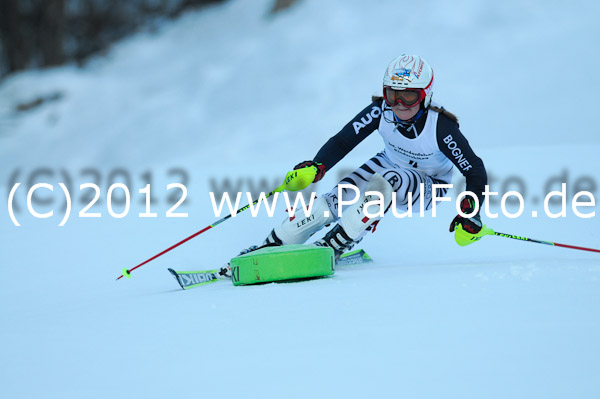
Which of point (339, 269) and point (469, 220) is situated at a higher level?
point (469, 220)

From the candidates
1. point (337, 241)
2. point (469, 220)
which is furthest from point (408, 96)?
point (337, 241)

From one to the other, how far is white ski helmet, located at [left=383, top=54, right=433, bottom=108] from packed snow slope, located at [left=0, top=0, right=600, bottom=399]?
1.00 metres

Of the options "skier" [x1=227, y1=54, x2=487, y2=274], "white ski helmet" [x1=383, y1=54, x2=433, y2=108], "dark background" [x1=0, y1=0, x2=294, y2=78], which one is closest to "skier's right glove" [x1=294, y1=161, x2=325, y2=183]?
"skier" [x1=227, y1=54, x2=487, y2=274]

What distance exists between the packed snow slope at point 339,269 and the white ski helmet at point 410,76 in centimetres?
100

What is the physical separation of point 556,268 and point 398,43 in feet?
34.3

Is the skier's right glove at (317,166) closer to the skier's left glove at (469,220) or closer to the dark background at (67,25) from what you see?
the skier's left glove at (469,220)

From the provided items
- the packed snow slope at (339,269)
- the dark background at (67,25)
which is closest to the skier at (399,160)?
the packed snow slope at (339,269)

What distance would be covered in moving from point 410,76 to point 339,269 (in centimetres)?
132

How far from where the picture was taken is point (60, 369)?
2.48 meters

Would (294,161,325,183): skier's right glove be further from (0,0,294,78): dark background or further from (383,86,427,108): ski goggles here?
(0,0,294,78): dark background

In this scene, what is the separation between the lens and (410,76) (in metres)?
4.10

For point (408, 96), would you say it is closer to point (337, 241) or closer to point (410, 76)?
point (410, 76)

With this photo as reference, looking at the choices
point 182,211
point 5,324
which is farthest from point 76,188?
point 5,324

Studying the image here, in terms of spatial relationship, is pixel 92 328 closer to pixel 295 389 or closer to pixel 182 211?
pixel 295 389
